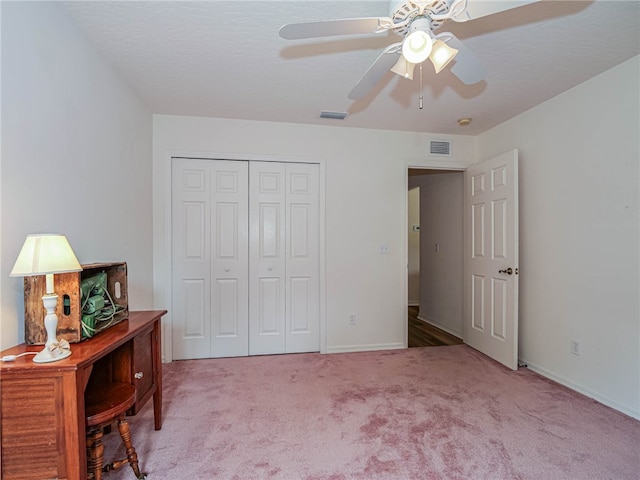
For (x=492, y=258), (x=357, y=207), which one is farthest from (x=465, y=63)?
(x=492, y=258)

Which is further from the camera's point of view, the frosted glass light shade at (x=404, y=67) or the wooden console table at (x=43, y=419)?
the frosted glass light shade at (x=404, y=67)

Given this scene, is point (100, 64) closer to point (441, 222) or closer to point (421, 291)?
point (441, 222)

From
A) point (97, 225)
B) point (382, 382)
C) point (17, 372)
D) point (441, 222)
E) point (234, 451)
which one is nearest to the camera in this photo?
point (17, 372)

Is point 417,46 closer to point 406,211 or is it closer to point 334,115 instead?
point 334,115

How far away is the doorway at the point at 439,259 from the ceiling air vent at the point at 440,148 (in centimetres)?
36

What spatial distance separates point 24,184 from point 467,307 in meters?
3.87

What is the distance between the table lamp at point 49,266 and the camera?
1.16 m

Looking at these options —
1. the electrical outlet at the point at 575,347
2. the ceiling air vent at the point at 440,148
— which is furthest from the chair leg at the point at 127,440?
the ceiling air vent at the point at 440,148

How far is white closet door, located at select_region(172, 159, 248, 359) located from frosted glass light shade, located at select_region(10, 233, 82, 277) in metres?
1.89

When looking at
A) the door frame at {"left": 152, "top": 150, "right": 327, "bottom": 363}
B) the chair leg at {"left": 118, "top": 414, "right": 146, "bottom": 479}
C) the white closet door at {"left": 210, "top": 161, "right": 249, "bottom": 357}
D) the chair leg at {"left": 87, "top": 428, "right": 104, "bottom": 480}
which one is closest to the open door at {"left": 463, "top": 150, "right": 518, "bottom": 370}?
the white closet door at {"left": 210, "top": 161, "right": 249, "bottom": 357}

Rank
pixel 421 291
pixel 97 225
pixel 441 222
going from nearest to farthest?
pixel 97 225 < pixel 441 222 < pixel 421 291

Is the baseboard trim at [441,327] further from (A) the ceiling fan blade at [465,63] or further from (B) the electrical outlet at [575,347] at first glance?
(A) the ceiling fan blade at [465,63]

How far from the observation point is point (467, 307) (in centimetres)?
359

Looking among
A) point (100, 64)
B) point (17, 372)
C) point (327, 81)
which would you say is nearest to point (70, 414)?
point (17, 372)
